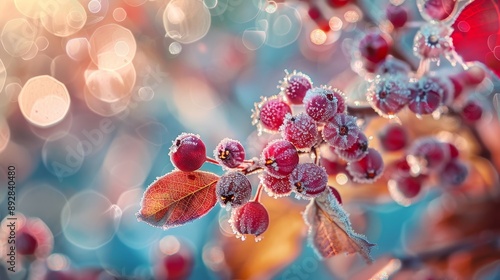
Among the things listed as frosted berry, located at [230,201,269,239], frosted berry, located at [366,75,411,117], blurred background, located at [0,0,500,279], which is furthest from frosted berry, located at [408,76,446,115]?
blurred background, located at [0,0,500,279]

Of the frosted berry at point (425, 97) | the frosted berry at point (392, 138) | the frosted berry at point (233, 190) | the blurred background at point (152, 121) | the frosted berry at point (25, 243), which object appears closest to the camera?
the frosted berry at point (233, 190)

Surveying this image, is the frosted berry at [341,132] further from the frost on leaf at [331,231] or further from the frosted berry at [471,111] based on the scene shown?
the frosted berry at [471,111]

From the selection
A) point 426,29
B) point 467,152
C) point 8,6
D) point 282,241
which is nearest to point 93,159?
point 8,6

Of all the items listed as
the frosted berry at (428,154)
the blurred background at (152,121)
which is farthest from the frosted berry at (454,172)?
the blurred background at (152,121)

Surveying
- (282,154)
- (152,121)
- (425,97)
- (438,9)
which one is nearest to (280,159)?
(282,154)

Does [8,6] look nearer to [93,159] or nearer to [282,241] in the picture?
[93,159]

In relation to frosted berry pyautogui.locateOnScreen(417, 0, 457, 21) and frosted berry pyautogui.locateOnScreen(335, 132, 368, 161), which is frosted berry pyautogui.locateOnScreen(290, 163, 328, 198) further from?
frosted berry pyautogui.locateOnScreen(417, 0, 457, 21)
